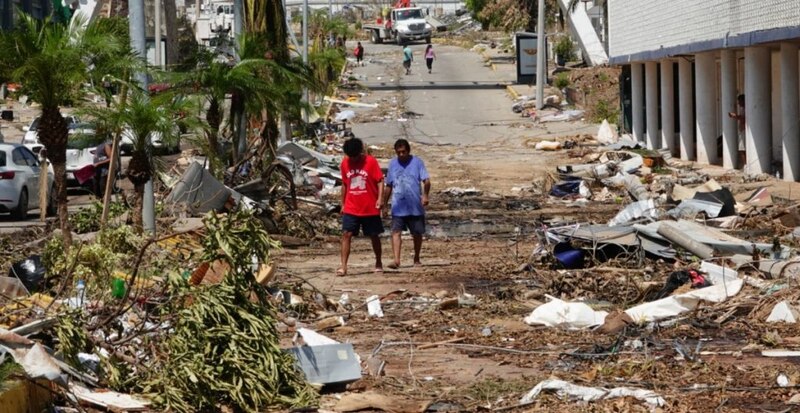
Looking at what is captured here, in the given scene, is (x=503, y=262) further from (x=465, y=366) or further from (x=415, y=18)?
(x=415, y=18)

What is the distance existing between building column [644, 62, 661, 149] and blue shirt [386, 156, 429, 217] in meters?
26.4

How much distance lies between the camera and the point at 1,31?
16.2 metres

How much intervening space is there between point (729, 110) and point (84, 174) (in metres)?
14.8


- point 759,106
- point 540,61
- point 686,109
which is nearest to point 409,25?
point 540,61

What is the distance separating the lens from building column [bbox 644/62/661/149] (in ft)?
140

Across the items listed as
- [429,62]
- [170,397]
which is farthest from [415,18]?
[170,397]

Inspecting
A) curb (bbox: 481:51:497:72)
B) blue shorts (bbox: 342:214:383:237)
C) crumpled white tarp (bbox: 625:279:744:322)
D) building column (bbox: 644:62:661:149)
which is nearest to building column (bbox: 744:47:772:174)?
building column (bbox: 644:62:661:149)

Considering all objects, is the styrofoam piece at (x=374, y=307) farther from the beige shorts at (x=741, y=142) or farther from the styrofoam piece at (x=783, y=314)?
the beige shorts at (x=741, y=142)

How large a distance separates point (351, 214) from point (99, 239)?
2.94 m

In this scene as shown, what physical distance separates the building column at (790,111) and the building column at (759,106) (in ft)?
4.85

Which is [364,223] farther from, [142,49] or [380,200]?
[142,49]

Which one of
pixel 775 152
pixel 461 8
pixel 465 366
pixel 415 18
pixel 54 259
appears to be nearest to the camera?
pixel 465 366

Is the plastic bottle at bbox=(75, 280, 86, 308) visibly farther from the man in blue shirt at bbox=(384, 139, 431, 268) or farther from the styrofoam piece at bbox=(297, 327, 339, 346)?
the man in blue shirt at bbox=(384, 139, 431, 268)

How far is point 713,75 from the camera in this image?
35031 millimetres
